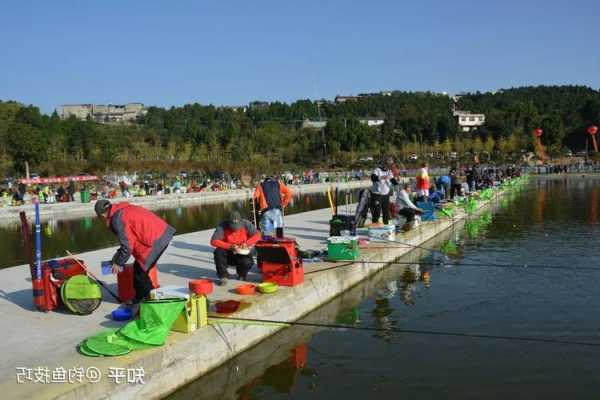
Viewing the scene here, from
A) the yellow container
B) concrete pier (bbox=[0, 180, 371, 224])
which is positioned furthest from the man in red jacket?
Result: concrete pier (bbox=[0, 180, 371, 224])

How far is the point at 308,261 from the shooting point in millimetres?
11109

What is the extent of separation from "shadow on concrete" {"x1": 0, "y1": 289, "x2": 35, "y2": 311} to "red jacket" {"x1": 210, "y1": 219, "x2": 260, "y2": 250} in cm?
261

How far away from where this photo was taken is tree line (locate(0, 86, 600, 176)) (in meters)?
61.4

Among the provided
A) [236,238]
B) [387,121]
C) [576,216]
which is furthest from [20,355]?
[387,121]

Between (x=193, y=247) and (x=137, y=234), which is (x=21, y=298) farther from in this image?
(x=193, y=247)

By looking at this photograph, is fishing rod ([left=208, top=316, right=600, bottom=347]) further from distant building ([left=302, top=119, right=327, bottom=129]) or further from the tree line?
distant building ([left=302, top=119, right=327, bottom=129])

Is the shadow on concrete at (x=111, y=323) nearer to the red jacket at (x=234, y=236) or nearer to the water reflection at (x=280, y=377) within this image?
the water reflection at (x=280, y=377)

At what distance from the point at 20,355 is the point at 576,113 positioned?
361 feet

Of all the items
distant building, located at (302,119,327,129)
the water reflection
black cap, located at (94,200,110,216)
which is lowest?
the water reflection

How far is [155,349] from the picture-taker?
601 centimetres

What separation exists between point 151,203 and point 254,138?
58722 millimetres

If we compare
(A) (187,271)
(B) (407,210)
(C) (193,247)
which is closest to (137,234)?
(A) (187,271)

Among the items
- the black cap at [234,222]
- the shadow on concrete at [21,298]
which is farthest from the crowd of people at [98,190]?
the black cap at [234,222]

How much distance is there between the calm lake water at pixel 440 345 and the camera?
6.40 m
